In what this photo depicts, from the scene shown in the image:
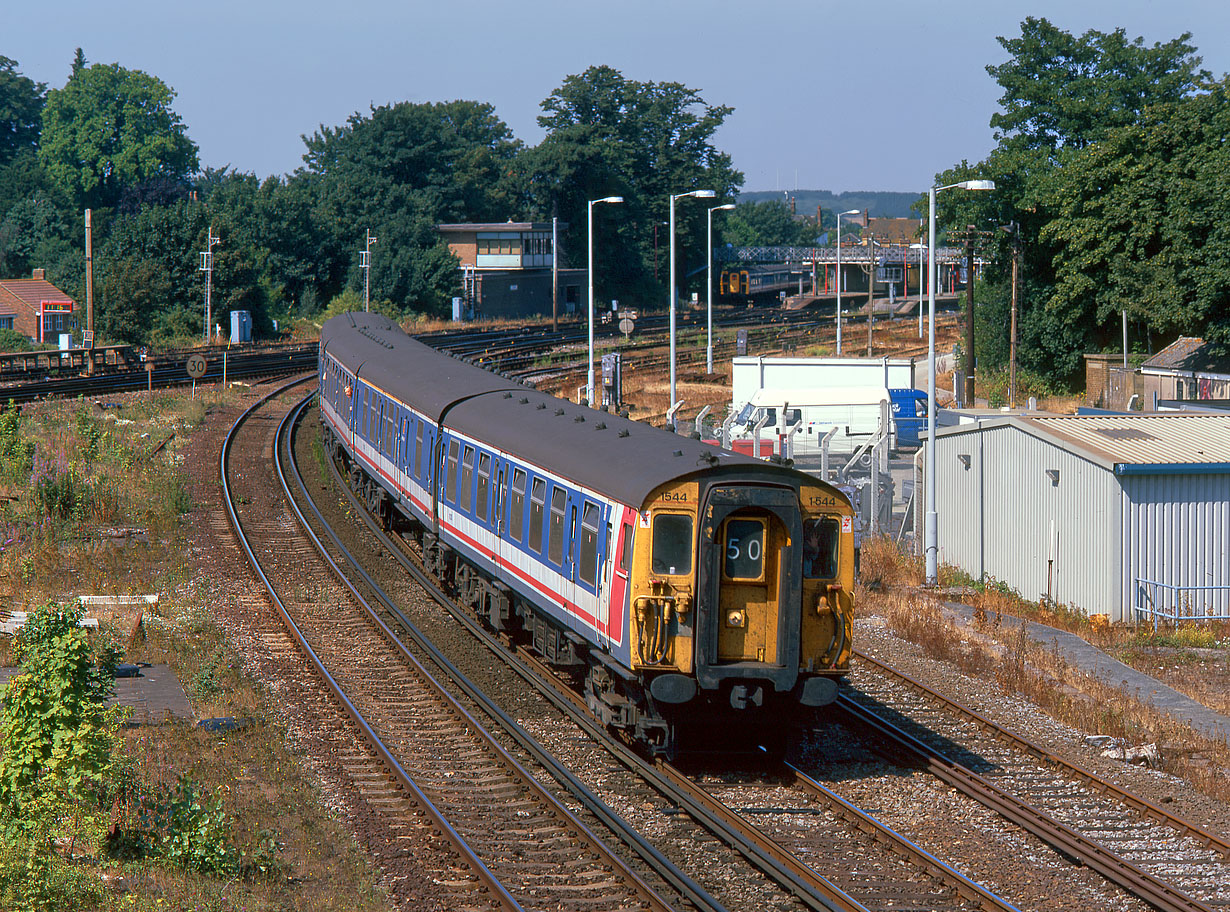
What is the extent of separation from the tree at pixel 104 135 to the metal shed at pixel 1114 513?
105636 millimetres

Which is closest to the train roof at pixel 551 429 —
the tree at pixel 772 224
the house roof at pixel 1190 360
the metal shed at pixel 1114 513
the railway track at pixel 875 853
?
the railway track at pixel 875 853

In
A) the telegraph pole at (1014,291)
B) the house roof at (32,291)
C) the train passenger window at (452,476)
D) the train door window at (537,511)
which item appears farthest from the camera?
the house roof at (32,291)

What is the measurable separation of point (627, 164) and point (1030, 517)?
90.2m

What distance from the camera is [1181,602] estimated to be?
2191 centimetres

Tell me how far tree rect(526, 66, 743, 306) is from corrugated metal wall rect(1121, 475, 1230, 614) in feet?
276

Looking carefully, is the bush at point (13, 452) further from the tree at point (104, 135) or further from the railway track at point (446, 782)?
the tree at point (104, 135)

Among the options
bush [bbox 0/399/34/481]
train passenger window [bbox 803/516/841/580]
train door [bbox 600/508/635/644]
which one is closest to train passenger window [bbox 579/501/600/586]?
train door [bbox 600/508/635/644]

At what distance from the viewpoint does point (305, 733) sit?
14.8 meters

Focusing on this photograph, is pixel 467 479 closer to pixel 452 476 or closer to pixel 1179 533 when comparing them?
pixel 452 476

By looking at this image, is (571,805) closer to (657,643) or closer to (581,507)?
(657,643)

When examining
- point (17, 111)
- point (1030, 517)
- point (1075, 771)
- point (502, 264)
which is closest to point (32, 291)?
point (502, 264)

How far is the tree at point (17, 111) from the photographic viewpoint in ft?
419

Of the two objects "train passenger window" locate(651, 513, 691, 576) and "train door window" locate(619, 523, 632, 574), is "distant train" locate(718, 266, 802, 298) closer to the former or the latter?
"train door window" locate(619, 523, 632, 574)

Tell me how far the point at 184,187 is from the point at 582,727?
96.7 meters
